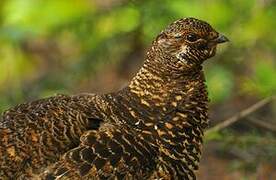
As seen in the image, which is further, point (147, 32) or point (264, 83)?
point (147, 32)

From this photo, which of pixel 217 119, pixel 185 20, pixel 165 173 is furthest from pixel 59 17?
pixel 165 173

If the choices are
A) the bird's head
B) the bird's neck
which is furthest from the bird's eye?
the bird's neck

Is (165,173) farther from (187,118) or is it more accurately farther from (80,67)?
(80,67)

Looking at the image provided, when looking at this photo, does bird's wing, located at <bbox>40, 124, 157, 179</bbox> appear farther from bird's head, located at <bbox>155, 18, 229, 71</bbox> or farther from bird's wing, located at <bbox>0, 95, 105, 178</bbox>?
bird's head, located at <bbox>155, 18, 229, 71</bbox>

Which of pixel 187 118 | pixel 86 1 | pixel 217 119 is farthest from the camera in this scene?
pixel 86 1

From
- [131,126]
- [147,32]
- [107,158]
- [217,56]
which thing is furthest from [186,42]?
[217,56]

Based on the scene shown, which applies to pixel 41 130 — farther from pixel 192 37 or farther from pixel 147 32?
pixel 147 32
